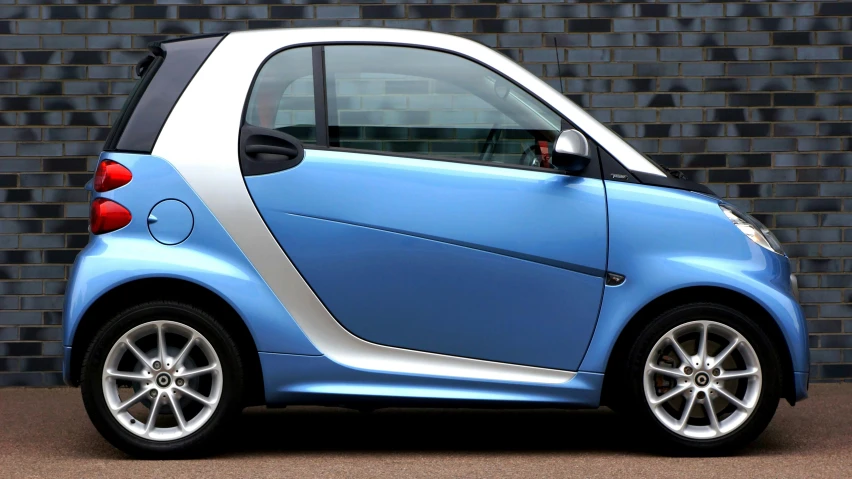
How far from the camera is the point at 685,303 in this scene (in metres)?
5.30

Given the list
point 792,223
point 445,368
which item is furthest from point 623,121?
point 445,368

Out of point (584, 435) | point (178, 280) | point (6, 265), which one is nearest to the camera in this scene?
point (178, 280)

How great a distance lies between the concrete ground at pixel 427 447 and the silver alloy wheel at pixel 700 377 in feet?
0.55

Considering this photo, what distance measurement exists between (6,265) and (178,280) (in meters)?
3.08

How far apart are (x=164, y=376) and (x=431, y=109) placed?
1594mm

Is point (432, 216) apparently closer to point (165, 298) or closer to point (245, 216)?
point (245, 216)

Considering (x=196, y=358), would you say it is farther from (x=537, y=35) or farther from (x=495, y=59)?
(x=537, y=35)

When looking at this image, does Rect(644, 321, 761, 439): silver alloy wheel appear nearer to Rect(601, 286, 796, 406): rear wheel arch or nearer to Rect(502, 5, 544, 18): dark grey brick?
Rect(601, 286, 796, 406): rear wheel arch

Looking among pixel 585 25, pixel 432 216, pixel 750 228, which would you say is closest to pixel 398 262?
pixel 432 216

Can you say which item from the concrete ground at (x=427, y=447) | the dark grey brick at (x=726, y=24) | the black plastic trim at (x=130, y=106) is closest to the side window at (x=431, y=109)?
the black plastic trim at (x=130, y=106)

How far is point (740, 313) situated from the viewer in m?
5.29

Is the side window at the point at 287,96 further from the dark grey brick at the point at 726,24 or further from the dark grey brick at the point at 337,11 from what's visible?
the dark grey brick at the point at 726,24

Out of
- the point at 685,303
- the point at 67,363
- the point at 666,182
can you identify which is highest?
the point at 666,182

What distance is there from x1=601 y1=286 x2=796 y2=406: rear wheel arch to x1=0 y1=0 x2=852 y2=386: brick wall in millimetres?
2667
